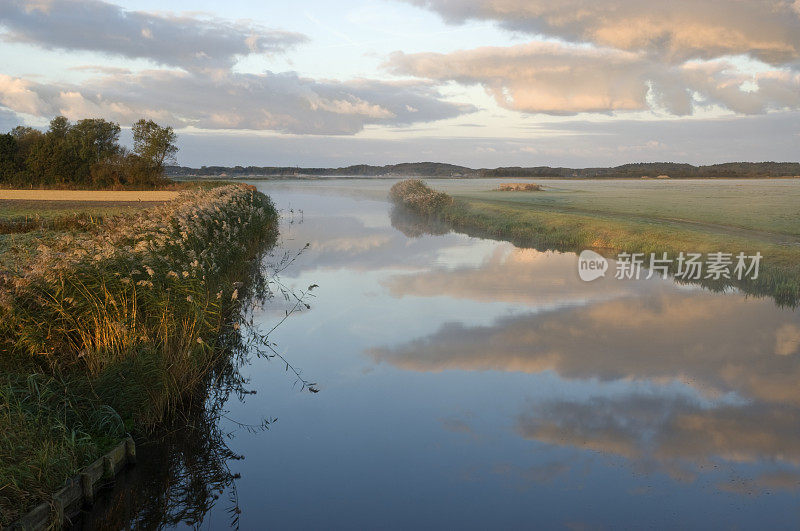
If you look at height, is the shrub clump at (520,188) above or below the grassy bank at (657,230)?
above

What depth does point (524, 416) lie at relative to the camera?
25.9ft

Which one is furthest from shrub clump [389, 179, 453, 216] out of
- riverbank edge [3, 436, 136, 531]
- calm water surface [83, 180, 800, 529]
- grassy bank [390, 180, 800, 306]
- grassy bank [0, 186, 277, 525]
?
riverbank edge [3, 436, 136, 531]

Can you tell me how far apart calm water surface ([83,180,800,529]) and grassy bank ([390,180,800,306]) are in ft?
15.0

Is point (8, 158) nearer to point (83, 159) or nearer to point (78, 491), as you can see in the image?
point (83, 159)

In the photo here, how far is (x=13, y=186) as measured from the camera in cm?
6656

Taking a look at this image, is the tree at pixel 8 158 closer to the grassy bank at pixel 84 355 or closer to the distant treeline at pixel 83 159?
the distant treeline at pixel 83 159

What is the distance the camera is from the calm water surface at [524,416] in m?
5.87

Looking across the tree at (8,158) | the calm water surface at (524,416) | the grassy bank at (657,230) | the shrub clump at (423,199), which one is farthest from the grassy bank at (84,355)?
the tree at (8,158)

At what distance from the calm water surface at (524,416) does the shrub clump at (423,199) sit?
108 feet

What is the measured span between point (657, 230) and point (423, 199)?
79.6 feet

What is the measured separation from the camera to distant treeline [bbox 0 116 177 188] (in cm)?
6769

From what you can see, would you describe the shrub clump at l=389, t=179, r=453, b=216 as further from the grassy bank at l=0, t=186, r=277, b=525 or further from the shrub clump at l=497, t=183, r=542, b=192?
the grassy bank at l=0, t=186, r=277, b=525

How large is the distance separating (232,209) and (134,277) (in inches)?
558

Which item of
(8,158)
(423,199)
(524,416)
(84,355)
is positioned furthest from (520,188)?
(84,355)
